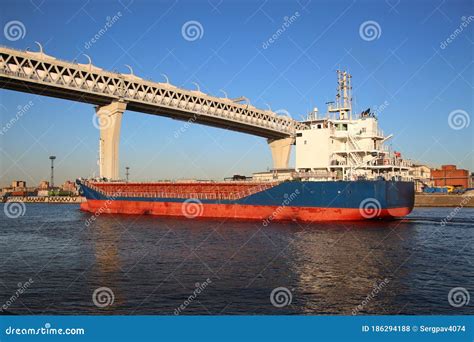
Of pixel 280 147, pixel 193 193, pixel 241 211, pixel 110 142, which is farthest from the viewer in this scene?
pixel 280 147

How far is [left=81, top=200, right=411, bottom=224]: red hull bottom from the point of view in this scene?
84.9 feet

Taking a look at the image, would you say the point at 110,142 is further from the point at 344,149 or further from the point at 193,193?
the point at 344,149

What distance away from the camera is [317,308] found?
934 cm

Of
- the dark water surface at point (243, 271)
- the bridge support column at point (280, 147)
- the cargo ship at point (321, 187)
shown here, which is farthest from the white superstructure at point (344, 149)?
the bridge support column at point (280, 147)

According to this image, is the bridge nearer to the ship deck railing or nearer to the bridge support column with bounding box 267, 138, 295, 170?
the ship deck railing

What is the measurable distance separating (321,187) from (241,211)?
22.2ft

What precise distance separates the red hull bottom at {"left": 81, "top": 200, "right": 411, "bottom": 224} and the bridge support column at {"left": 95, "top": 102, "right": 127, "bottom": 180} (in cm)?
315

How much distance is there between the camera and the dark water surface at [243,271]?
9.65m

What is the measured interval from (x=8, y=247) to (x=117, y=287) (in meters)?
10.5

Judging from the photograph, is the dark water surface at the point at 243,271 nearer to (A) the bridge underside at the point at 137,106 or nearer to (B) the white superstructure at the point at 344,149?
(B) the white superstructure at the point at 344,149

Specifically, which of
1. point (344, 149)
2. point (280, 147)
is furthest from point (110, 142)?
point (280, 147)

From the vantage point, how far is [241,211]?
3009 centimetres

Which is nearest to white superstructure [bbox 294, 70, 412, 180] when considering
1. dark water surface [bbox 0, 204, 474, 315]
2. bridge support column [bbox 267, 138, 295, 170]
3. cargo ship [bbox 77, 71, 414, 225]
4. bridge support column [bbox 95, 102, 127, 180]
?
cargo ship [bbox 77, 71, 414, 225]

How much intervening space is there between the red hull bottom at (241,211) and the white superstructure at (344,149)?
2.66 meters
